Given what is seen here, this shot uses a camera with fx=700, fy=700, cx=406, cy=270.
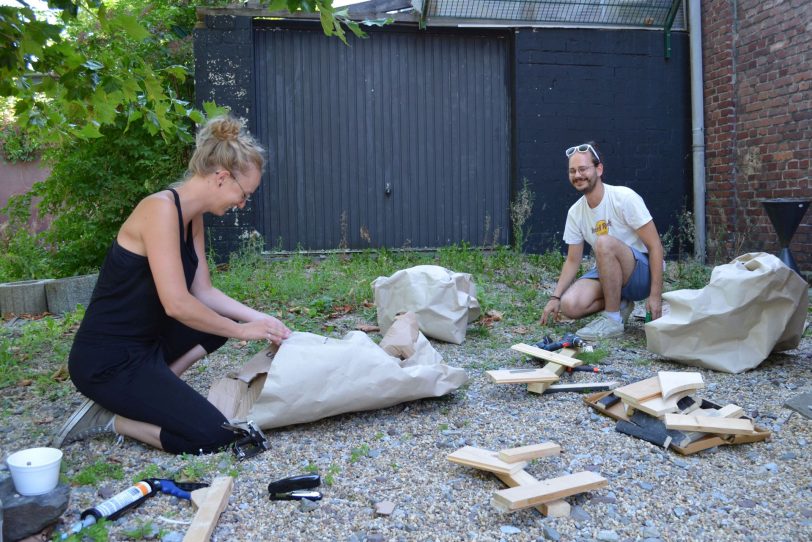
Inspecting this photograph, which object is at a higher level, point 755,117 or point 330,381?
point 755,117

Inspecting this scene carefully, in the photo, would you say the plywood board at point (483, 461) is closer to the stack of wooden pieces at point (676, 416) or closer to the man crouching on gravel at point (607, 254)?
the stack of wooden pieces at point (676, 416)

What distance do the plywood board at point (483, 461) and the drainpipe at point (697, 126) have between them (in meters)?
6.20

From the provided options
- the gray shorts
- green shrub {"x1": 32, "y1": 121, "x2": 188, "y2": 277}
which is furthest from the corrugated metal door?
the gray shorts

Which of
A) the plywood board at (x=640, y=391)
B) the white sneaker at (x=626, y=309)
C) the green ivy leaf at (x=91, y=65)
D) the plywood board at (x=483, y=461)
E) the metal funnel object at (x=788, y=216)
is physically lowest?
the plywood board at (x=483, y=461)

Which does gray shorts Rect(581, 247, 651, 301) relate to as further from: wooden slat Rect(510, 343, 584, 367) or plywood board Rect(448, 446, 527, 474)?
plywood board Rect(448, 446, 527, 474)

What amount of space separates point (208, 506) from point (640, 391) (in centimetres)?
189

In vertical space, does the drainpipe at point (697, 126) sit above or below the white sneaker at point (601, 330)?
above

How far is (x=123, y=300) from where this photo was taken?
288cm

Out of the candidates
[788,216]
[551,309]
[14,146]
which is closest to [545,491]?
[551,309]

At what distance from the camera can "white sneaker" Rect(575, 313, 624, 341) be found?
4652 millimetres

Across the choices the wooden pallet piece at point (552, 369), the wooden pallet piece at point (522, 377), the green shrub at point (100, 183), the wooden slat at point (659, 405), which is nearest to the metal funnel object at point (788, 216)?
the wooden pallet piece at point (552, 369)

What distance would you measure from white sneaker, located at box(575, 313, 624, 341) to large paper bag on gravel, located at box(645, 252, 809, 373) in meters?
0.70

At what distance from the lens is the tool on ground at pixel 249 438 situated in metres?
2.84

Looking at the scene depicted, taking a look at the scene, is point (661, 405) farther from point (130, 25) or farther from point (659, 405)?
point (130, 25)
